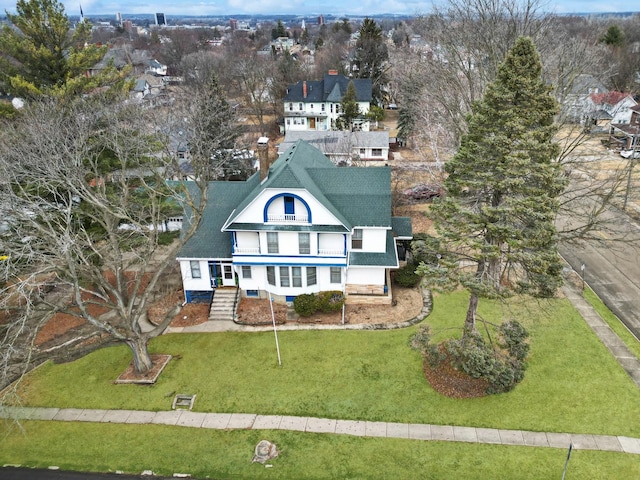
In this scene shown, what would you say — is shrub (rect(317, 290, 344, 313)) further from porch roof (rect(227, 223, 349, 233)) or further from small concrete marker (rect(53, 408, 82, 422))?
small concrete marker (rect(53, 408, 82, 422))

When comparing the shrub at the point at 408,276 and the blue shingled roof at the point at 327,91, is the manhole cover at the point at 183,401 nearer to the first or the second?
the shrub at the point at 408,276

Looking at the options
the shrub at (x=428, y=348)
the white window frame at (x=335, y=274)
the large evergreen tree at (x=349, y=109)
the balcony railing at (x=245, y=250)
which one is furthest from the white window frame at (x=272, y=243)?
the large evergreen tree at (x=349, y=109)

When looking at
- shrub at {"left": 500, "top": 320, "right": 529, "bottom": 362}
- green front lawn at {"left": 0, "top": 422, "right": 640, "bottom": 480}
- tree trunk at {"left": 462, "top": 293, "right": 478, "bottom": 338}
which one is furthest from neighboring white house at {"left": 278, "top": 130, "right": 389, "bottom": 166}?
green front lawn at {"left": 0, "top": 422, "right": 640, "bottom": 480}

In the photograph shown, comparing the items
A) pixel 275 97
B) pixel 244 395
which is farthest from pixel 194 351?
pixel 275 97

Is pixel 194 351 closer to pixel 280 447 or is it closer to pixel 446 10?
pixel 280 447

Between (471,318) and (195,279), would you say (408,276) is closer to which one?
(471,318)

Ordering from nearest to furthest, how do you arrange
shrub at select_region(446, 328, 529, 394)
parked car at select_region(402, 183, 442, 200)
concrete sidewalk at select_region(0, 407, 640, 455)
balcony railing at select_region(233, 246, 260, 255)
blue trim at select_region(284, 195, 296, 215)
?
concrete sidewalk at select_region(0, 407, 640, 455) → shrub at select_region(446, 328, 529, 394) → blue trim at select_region(284, 195, 296, 215) → balcony railing at select_region(233, 246, 260, 255) → parked car at select_region(402, 183, 442, 200)

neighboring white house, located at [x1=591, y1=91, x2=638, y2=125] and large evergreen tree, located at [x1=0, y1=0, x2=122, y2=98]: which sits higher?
large evergreen tree, located at [x1=0, y1=0, x2=122, y2=98]
